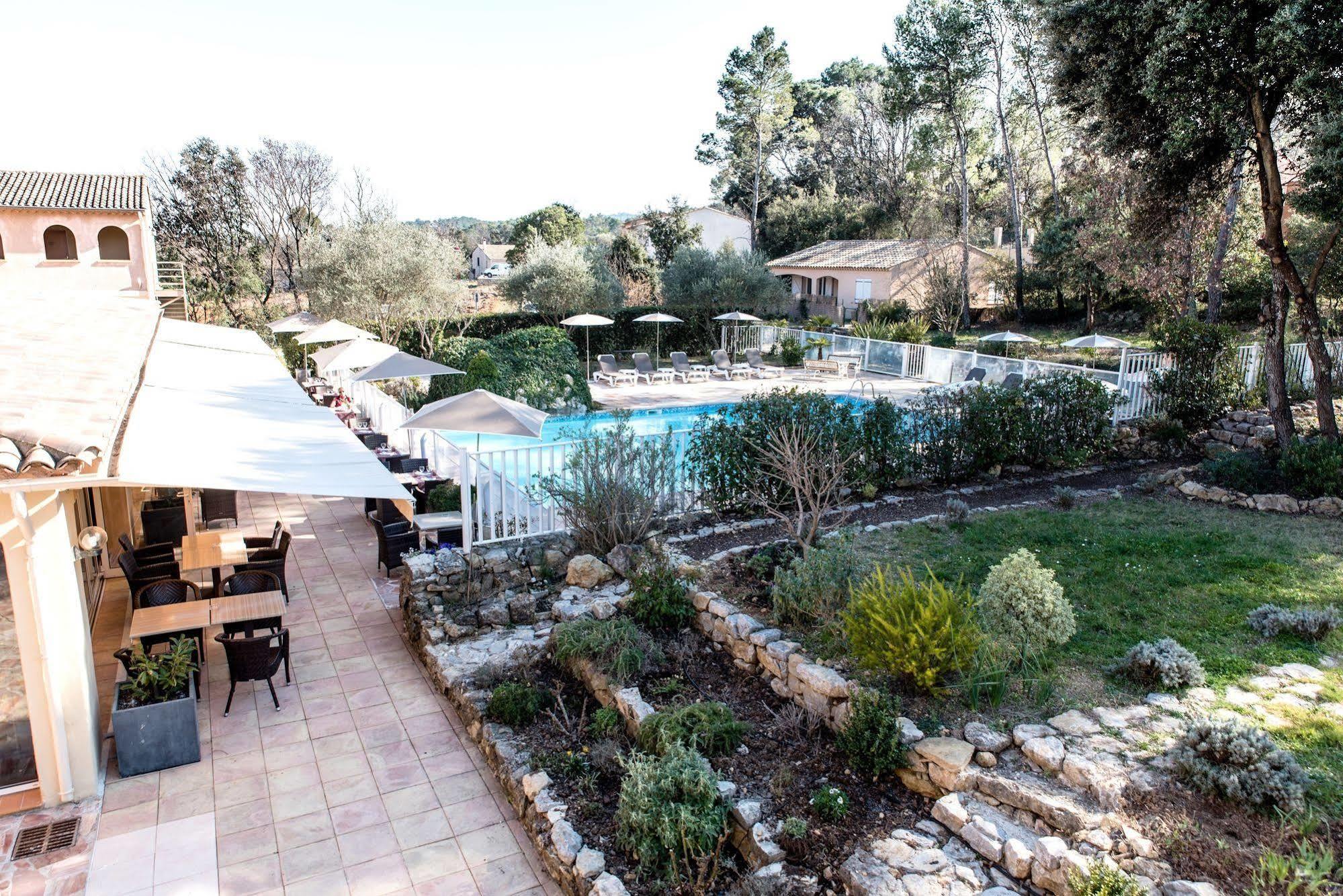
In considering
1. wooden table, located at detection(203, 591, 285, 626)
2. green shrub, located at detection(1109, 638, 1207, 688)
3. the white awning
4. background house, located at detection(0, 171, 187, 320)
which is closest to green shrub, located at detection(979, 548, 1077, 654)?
green shrub, located at detection(1109, 638, 1207, 688)

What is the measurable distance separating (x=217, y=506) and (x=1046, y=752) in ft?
40.9

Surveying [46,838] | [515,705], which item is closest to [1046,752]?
[515,705]

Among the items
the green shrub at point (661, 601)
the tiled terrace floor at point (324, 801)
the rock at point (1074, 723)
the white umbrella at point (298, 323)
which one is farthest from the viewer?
the white umbrella at point (298, 323)

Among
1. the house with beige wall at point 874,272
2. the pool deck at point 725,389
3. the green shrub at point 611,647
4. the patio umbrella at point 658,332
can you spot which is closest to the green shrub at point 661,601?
the green shrub at point 611,647

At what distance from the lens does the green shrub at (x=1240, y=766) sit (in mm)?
4848

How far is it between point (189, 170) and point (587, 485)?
4259 centimetres

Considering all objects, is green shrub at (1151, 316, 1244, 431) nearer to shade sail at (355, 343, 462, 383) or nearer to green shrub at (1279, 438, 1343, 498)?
green shrub at (1279, 438, 1343, 498)

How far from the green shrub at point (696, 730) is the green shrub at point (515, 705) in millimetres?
1213

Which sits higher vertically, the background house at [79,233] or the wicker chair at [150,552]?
the background house at [79,233]

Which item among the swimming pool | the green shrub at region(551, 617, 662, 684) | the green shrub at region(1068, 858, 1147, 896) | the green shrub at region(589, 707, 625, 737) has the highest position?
the swimming pool

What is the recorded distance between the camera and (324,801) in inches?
250

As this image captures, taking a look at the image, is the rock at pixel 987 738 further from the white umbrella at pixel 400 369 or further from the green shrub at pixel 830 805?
the white umbrella at pixel 400 369

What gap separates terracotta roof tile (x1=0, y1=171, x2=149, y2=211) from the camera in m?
27.3

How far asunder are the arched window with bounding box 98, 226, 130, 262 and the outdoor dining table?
79.8ft
